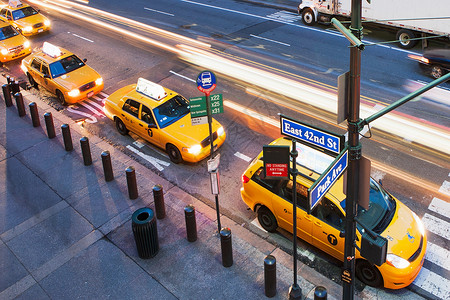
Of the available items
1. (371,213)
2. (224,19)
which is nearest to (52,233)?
(371,213)

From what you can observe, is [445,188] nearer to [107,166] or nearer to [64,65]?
[107,166]

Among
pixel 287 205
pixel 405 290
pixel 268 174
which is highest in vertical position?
pixel 268 174

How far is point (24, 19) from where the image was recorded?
928 inches

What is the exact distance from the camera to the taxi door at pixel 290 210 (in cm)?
953

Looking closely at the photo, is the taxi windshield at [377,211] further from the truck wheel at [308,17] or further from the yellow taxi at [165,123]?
the truck wheel at [308,17]

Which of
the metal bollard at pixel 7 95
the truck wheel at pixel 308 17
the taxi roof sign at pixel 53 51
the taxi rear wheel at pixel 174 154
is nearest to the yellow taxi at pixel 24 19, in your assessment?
→ the taxi roof sign at pixel 53 51

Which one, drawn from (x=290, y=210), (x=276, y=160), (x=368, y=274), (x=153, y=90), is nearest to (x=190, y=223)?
(x=290, y=210)

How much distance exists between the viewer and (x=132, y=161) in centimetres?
1338

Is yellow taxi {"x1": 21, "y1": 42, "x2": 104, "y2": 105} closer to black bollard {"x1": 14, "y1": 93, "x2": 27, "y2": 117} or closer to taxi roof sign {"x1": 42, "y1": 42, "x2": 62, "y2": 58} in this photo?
taxi roof sign {"x1": 42, "y1": 42, "x2": 62, "y2": 58}

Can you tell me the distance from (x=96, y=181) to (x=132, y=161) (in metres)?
1.32

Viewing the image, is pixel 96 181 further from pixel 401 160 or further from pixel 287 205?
pixel 401 160

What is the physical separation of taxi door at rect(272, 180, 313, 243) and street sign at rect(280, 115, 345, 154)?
8.75 feet

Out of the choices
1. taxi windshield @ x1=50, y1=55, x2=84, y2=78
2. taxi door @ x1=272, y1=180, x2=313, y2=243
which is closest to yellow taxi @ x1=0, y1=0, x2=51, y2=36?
taxi windshield @ x1=50, y1=55, x2=84, y2=78

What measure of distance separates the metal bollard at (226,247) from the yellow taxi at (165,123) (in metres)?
3.81
